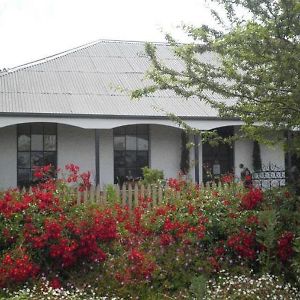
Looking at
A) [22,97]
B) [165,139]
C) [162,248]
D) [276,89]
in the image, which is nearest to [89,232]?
[162,248]

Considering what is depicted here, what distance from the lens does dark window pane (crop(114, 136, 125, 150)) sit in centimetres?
1895

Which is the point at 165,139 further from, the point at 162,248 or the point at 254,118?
the point at 162,248

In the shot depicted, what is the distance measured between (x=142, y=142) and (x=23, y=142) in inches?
159

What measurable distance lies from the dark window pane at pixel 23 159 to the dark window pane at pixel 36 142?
298 mm

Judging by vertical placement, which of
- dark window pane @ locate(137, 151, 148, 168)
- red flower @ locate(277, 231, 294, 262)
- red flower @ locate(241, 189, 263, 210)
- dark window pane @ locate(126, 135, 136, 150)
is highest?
dark window pane @ locate(126, 135, 136, 150)

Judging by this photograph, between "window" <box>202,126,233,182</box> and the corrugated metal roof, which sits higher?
the corrugated metal roof

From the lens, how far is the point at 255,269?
7164 mm

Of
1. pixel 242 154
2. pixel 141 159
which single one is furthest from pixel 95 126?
pixel 242 154

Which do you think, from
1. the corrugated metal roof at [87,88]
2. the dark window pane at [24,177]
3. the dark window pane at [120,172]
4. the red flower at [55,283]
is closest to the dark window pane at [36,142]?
the dark window pane at [24,177]

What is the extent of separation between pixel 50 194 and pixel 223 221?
245cm

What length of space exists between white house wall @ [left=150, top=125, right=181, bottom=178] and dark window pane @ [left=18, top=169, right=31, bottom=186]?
13.6 ft

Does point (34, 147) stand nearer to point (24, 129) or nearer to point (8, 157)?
point (24, 129)

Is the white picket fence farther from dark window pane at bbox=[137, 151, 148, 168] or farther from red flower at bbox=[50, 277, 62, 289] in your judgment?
dark window pane at bbox=[137, 151, 148, 168]

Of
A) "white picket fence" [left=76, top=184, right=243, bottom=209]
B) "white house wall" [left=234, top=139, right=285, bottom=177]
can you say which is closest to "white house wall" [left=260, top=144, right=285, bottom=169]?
"white house wall" [left=234, top=139, right=285, bottom=177]
